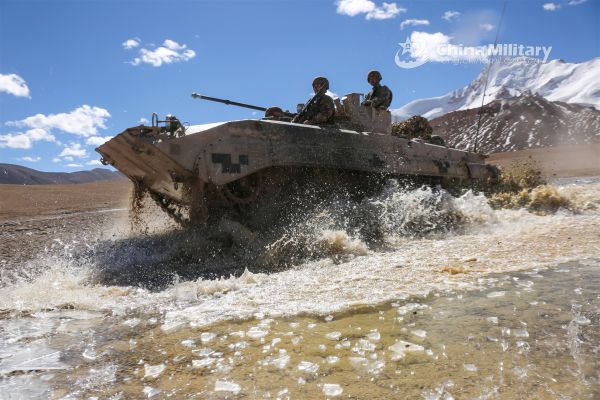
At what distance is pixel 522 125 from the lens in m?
45.6

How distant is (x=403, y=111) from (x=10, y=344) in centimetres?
6578

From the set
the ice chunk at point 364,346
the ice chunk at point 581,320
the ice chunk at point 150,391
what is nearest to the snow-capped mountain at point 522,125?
the ice chunk at point 581,320

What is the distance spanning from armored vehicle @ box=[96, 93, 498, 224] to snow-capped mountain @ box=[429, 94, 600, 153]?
33.1 m

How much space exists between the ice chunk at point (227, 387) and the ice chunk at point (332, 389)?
377mm

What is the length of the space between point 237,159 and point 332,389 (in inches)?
192

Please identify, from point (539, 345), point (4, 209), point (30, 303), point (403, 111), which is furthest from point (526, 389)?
point (403, 111)

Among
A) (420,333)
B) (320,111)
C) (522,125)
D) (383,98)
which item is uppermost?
(522,125)

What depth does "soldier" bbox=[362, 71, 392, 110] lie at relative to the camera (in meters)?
9.66

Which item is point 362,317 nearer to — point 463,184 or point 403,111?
point 463,184

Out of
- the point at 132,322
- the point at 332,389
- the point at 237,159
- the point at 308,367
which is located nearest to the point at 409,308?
the point at 308,367

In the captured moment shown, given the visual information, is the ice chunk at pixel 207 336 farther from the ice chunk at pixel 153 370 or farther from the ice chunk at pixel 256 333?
the ice chunk at pixel 153 370

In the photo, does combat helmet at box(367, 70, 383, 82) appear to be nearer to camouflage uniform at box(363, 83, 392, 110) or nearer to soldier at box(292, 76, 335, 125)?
camouflage uniform at box(363, 83, 392, 110)

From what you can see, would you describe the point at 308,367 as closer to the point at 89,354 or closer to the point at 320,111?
the point at 89,354

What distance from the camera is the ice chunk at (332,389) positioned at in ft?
6.53
